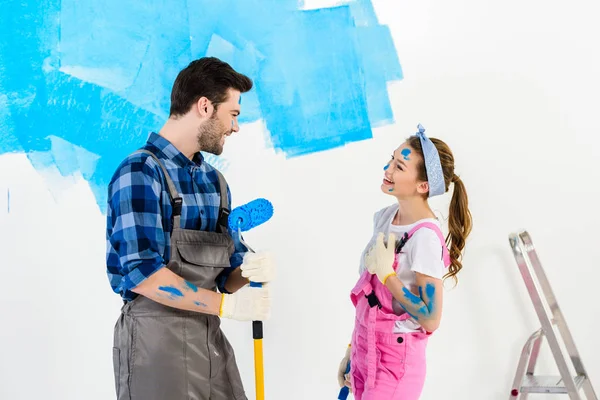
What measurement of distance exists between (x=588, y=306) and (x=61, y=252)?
1.94 meters

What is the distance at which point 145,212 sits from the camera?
5.18 ft

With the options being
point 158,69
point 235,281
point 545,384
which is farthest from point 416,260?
point 158,69

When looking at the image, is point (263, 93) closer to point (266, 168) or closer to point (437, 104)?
point (266, 168)

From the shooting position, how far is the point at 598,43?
244cm

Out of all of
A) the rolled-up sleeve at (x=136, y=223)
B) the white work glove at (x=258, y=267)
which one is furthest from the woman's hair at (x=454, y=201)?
the rolled-up sleeve at (x=136, y=223)

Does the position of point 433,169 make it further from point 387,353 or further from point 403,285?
point 387,353

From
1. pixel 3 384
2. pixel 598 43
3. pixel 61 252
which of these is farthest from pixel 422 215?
pixel 3 384

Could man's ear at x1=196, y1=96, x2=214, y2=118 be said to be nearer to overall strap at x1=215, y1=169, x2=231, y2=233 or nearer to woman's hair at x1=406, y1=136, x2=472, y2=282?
overall strap at x1=215, y1=169, x2=231, y2=233

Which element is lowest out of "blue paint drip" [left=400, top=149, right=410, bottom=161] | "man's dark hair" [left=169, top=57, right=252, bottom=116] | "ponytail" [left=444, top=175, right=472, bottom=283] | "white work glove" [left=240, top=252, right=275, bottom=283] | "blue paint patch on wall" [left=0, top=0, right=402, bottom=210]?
"white work glove" [left=240, top=252, right=275, bottom=283]

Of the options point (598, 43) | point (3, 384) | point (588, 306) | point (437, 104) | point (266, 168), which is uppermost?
point (598, 43)

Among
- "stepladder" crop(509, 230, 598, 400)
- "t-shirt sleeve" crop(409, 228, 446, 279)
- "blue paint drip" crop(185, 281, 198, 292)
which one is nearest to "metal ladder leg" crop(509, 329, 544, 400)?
"stepladder" crop(509, 230, 598, 400)

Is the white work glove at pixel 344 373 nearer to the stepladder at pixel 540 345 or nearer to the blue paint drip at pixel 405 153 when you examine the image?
the blue paint drip at pixel 405 153

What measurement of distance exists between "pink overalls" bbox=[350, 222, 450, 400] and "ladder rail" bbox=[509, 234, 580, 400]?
0.54 m

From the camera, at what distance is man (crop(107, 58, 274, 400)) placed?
62.3 inches
